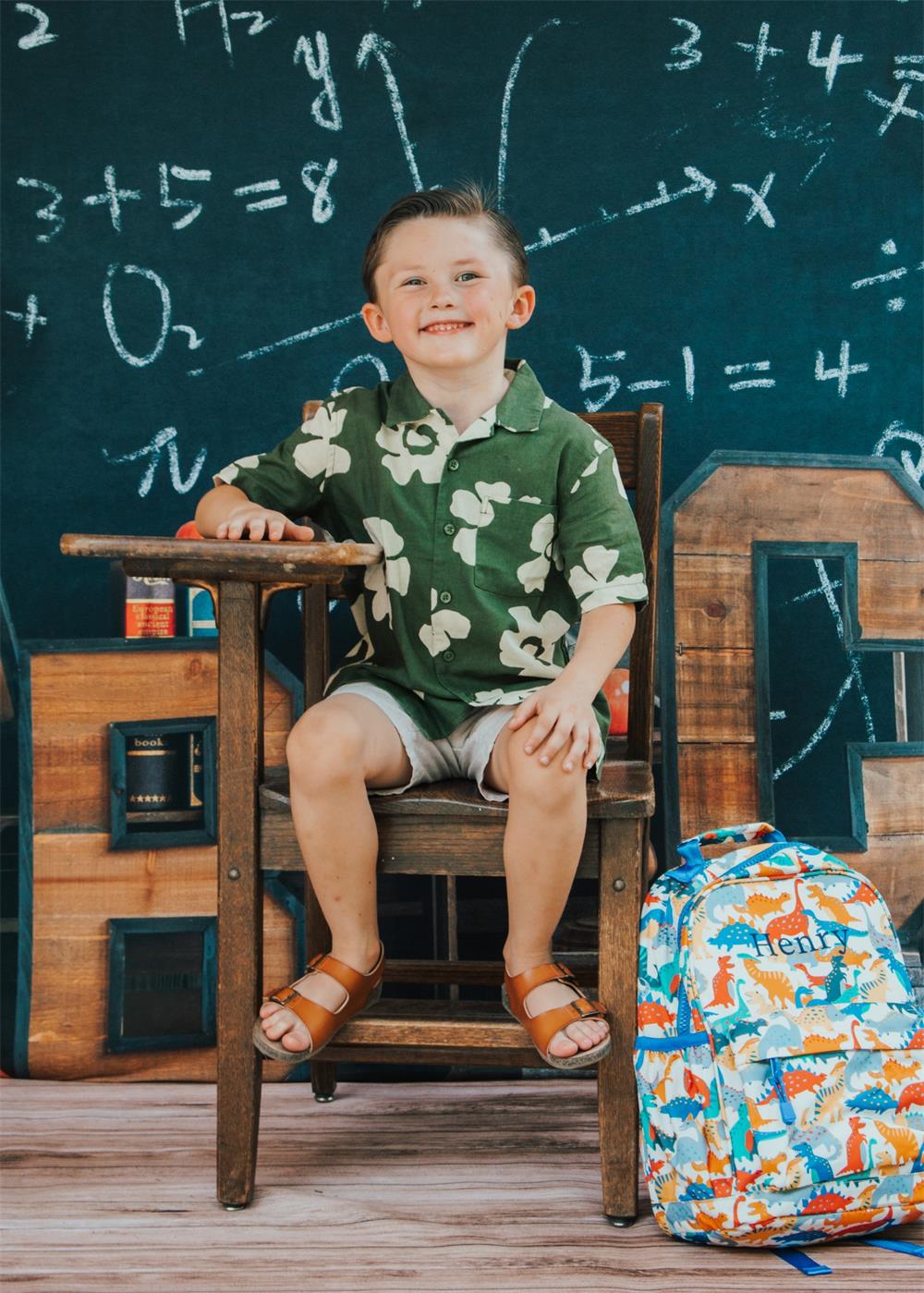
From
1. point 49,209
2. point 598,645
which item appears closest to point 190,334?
point 49,209

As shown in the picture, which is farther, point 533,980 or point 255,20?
point 255,20

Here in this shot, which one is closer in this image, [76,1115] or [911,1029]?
[911,1029]

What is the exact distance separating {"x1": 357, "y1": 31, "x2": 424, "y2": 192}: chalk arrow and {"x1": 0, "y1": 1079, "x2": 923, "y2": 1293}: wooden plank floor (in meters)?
1.52

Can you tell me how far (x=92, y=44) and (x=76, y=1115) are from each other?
1.77m

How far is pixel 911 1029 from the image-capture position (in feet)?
4.33

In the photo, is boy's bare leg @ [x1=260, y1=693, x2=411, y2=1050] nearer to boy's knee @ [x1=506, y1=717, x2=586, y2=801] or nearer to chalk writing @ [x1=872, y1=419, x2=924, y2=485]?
boy's knee @ [x1=506, y1=717, x2=586, y2=801]

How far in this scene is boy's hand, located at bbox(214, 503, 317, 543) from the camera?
1355 mm

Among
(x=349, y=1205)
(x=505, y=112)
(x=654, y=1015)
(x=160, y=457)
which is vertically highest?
(x=505, y=112)

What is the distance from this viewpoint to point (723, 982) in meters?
1.30

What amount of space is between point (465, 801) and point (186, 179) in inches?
52.5

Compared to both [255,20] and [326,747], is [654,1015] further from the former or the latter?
[255,20]

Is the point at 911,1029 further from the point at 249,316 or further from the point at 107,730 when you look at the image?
the point at 249,316

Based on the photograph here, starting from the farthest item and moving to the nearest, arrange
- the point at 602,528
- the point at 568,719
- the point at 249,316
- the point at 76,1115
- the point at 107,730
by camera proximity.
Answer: the point at 249,316, the point at 107,730, the point at 76,1115, the point at 602,528, the point at 568,719

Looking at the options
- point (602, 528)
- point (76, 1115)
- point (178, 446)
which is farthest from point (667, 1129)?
point (178, 446)
